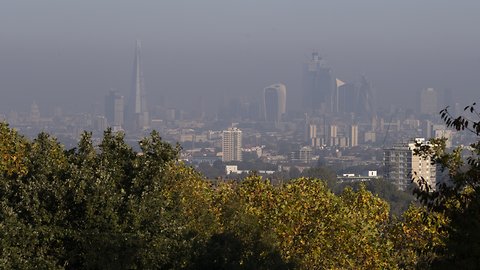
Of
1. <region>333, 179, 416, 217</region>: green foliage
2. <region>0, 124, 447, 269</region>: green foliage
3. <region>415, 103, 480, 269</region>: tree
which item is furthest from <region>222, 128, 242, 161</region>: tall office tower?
<region>415, 103, 480, 269</region>: tree

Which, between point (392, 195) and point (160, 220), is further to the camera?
point (392, 195)

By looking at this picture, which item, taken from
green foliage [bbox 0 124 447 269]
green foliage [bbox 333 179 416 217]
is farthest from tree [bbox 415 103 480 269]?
green foliage [bbox 333 179 416 217]

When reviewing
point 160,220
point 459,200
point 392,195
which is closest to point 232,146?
point 392,195

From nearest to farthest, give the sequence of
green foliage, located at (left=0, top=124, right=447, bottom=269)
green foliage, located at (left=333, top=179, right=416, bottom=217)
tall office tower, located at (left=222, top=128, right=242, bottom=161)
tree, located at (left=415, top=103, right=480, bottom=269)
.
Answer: tree, located at (left=415, top=103, right=480, bottom=269) → green foliage, located at (left=0, top=124, right=447, bottom=269) → green foliage, located at (left=333, top=179, right=416, bottom=217) → tall office tower, located at (left=222, top=128, right=242, bottom=161)

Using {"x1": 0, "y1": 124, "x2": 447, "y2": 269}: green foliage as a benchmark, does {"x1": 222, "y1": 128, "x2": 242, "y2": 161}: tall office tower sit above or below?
below

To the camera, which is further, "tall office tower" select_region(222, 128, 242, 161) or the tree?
"tall office tower" select_region(222, 128, 242, 161)

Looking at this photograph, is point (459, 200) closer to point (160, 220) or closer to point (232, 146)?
point (160, 220)

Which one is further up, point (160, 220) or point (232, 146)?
point (160, 220)

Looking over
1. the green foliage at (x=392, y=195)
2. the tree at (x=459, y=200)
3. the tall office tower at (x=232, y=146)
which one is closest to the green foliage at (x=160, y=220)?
the tree at (x=459, y=200)

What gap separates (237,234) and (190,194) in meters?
2.34

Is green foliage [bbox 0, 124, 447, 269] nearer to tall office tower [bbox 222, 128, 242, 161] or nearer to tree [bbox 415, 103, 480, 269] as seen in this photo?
tree [bbox 415, 103, 480, 269]

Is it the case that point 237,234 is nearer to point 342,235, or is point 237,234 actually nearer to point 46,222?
point 342,235

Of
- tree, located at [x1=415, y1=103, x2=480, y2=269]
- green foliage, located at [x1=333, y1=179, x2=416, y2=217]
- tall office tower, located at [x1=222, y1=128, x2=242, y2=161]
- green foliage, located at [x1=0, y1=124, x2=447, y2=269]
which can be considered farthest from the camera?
tall office tower, located at [x1=222, y1=128, x2=242, y2=161]

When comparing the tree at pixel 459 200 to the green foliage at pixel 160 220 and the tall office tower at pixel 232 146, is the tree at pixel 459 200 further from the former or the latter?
the tall office tower at pixel 232 146
